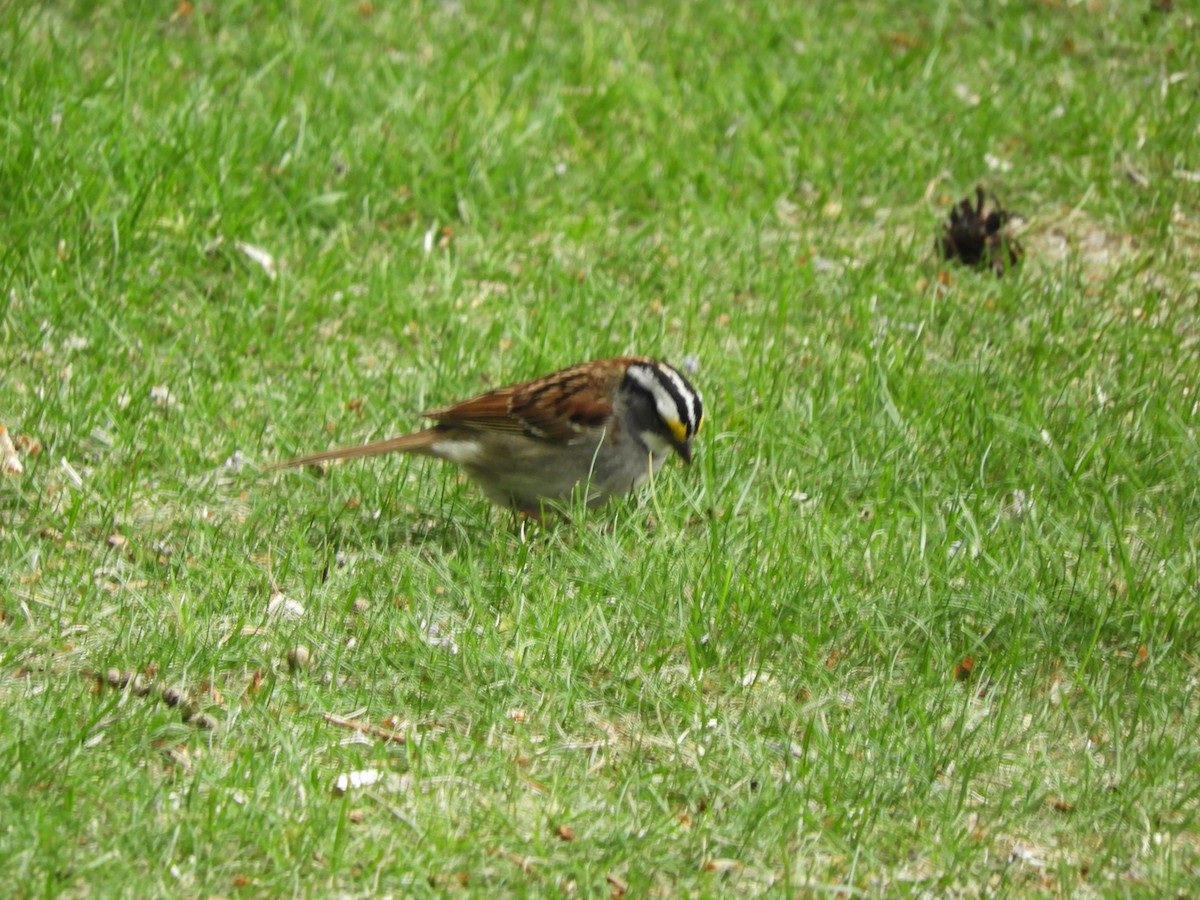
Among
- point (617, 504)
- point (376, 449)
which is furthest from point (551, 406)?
point (376, 449)

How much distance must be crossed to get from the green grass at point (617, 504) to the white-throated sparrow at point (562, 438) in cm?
18

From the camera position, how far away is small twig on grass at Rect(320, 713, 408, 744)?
15.0 ft

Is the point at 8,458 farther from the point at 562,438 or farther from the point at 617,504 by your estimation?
the point at 617,504

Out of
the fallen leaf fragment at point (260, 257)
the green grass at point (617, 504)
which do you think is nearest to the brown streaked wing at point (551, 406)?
the green grass at point (617, 504)

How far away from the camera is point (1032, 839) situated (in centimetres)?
432

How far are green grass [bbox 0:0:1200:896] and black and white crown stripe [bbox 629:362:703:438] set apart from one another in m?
0.34

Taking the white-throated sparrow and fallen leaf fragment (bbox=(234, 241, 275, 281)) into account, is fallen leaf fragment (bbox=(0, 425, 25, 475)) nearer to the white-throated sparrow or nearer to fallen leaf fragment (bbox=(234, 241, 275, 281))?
the white-throated sparrow

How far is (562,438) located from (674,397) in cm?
47

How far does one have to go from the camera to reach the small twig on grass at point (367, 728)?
15.0ft

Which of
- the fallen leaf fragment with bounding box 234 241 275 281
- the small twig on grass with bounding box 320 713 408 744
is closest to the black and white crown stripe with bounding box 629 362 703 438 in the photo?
the small twig on grass with bounding box 320 713 408 744

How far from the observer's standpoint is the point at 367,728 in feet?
15.1

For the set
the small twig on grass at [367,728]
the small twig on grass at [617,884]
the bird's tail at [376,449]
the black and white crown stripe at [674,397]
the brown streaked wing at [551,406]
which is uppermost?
the black and white crown stripe at [674,397]

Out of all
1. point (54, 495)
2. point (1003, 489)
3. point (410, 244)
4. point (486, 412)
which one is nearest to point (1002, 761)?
point (1003, 489)

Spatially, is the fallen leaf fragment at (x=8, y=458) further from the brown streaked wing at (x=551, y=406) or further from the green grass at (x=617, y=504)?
the brown streaked wing at (x=551, y=406)
